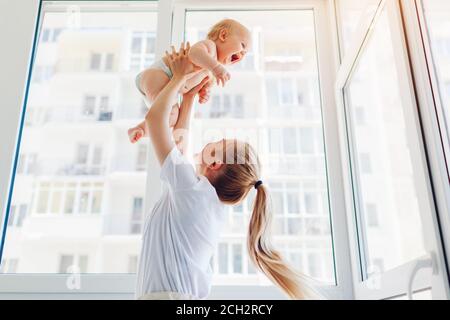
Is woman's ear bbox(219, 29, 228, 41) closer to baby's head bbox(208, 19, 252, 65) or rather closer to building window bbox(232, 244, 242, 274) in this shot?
baby's head bbox(208, 19, 252, 65)

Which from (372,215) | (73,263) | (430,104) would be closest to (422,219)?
(430,104)

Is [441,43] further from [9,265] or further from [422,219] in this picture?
[9,265]

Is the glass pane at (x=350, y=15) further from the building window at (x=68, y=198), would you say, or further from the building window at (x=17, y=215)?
the building window at (x=17, y=215)

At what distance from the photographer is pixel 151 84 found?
987 mm

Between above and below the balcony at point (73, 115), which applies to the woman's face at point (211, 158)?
below

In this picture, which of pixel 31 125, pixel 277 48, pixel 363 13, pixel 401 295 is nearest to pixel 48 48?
pixel 31 125

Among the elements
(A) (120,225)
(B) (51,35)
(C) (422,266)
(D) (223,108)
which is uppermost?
(B) (51,35)

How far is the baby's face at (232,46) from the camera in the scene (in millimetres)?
1022

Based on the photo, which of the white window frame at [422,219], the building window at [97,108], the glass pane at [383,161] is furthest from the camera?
the building window at [97,108]

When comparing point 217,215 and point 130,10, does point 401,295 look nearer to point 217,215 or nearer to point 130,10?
point 217,215

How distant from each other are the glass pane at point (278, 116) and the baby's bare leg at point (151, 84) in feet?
0.58

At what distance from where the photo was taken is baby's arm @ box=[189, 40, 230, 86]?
92cm

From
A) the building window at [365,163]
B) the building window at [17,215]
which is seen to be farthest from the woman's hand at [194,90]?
the building window at [17,215]

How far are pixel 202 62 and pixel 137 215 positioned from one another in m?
0.49
